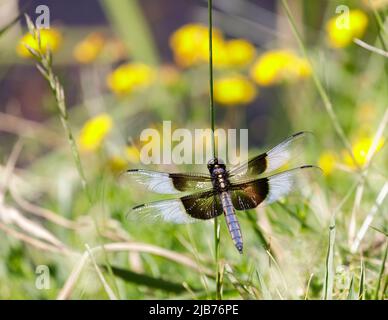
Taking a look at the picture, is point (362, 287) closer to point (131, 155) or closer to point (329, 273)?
point (329, 273)

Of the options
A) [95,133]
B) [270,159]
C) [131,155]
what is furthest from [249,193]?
[95,133]

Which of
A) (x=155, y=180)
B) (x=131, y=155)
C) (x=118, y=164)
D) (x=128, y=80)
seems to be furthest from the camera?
A: (x=128, y=80)

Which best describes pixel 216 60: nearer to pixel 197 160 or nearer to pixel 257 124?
pixel 197 160

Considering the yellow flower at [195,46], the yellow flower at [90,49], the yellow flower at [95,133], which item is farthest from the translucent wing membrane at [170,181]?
the yellow flower at [90,49]

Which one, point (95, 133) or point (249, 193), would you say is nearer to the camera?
point (249, 193)
